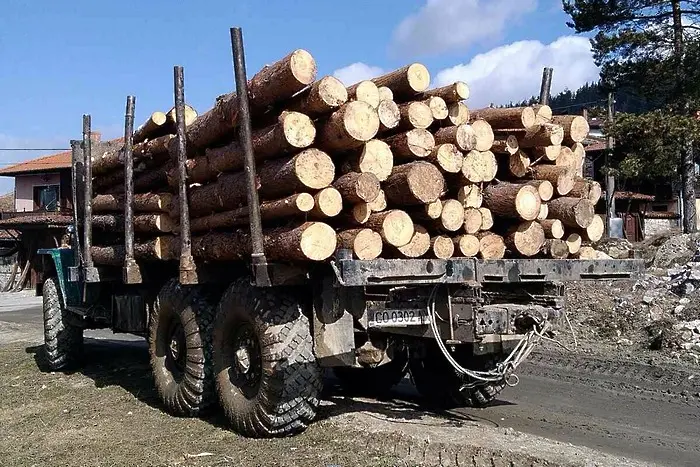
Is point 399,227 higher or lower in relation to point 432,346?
higher

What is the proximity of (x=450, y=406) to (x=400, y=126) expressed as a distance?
3124mm

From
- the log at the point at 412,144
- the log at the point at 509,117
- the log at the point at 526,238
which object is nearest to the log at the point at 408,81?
the log at the point at 412,144

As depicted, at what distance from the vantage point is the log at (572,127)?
A: 7242mm

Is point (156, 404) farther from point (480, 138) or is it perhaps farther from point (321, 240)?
point (480, 138)

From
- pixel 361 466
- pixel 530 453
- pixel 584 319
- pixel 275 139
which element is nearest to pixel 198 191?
pixel 275 139

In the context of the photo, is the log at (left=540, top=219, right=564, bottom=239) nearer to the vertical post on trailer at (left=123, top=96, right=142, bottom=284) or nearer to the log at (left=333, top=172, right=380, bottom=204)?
the log at (left=333, top=172, right=380, bottom=204)

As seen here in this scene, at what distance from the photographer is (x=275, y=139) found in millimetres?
5977

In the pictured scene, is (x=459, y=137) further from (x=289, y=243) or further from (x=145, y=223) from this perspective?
(x=145, y=223)

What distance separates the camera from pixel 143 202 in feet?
27.9

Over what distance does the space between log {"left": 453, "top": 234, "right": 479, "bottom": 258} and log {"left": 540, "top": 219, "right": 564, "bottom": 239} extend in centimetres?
84

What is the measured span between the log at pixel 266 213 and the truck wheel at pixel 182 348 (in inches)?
29.9

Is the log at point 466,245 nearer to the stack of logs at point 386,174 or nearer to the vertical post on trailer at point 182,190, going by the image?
the stack of logs at point 386,174

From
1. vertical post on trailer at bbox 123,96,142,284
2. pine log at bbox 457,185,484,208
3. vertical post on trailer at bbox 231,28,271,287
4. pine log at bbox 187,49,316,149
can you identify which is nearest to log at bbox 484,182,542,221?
pine log at bbox 457,185,484,208

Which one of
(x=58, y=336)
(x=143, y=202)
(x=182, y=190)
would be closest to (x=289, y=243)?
(x=182, y=190)
